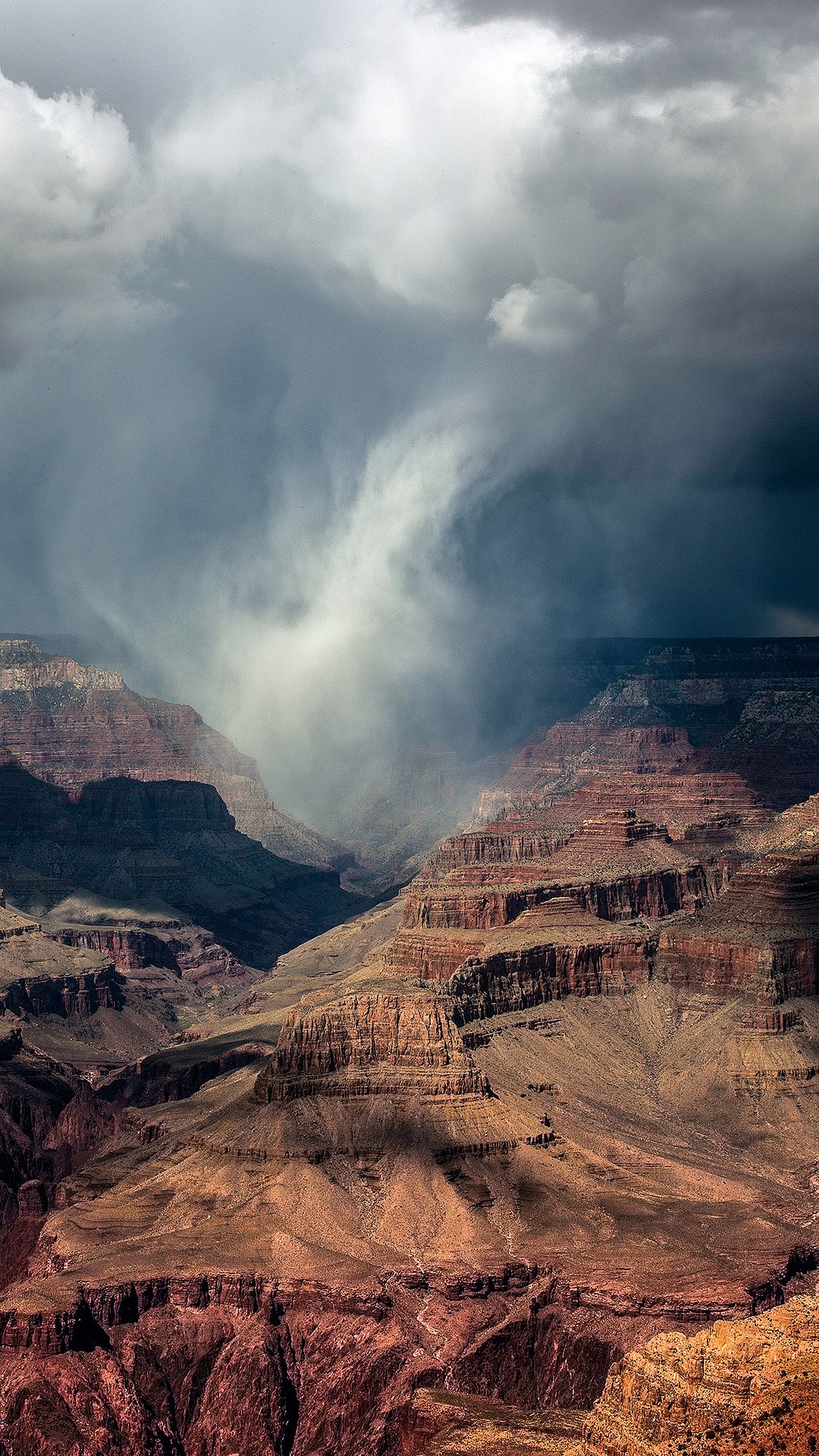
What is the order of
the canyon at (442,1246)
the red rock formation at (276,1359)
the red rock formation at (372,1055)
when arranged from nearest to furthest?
the canyon at (442,1246) < the red rock formation at (276,1359) < the red rock formation at (372,1055)

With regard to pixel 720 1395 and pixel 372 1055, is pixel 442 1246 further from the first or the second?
pixel 720 1395

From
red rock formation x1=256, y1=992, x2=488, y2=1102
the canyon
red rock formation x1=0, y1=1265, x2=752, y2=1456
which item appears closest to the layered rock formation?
the canyon

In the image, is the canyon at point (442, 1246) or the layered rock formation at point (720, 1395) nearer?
the layered rock formation at point (720, 1395)

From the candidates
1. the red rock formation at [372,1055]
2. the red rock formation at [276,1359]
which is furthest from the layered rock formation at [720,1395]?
the red rock formation at [372,1055]

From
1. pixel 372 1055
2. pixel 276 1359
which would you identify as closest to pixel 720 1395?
pixel 276 1359

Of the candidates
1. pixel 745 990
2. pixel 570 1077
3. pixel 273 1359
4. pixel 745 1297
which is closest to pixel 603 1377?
pixel 745 1297

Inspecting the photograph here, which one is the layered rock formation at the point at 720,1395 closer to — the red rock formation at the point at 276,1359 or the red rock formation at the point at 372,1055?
the red rock formation at the point at 276,1359

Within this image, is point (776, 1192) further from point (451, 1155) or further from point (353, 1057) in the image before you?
point (353, 1057)

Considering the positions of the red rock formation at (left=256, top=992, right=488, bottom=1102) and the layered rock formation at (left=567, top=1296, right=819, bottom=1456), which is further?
the red rock formation at (left=256, top=992, right=488, bottom=1102)

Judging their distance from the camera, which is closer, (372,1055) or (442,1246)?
(442,1246)

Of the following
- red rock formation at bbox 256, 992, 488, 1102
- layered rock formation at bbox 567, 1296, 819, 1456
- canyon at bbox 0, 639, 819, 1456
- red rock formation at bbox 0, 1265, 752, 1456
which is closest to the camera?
layered rock formation at bbox 567, 1296, 819, 1456

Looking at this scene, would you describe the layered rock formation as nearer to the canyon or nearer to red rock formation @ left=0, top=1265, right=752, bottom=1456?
the canyon
